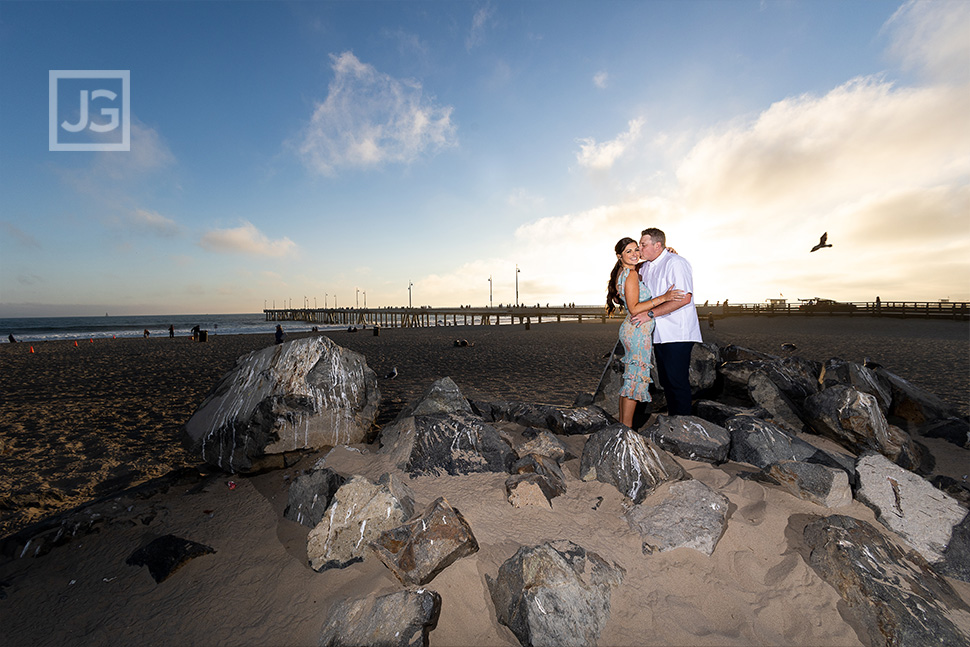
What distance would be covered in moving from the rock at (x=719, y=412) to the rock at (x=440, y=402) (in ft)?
8.17

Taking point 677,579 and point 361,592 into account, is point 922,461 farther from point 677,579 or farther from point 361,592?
point 361,592

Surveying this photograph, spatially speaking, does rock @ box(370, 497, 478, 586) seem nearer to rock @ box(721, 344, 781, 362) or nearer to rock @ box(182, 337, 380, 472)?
rock @ box(182, 337, 380, 472)

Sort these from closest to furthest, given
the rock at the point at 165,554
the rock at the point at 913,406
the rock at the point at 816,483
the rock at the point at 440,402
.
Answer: the rock at the point at 165,554
the rock at the point at 816,483
the rock at the point at 440,402
the rock at the point at 913,406

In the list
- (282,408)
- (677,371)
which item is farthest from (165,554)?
(677,371)

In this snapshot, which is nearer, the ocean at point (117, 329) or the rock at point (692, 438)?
the rock at point (692, 438)

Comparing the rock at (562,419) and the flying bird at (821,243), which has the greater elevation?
the flying bird at (821,243)

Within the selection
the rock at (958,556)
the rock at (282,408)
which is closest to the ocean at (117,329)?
the rock at (282,408)

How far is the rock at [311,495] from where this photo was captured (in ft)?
8.94

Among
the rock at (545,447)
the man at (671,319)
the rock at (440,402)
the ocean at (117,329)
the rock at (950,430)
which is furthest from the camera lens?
the ocean at (117,329)

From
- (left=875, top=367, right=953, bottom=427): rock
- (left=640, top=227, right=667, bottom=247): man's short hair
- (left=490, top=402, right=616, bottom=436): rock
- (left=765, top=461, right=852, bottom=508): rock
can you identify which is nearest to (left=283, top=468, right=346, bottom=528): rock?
(left=490, top=402, right=616, bottom=436): rock

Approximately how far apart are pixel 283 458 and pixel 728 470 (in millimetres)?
3908

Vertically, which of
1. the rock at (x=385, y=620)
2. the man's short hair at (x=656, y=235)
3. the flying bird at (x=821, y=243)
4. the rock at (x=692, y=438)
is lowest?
the rock at (x=385, y=620)

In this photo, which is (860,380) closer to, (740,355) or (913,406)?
(913,406)

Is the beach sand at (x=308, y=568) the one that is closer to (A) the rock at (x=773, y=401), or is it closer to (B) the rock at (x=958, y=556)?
(B) the rock at (x=958, y=556)
